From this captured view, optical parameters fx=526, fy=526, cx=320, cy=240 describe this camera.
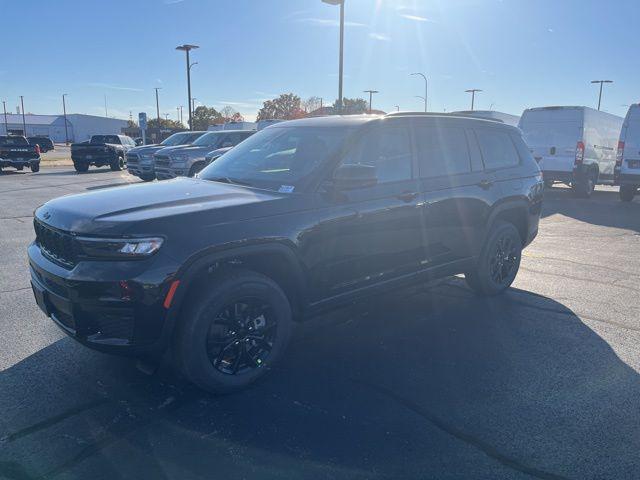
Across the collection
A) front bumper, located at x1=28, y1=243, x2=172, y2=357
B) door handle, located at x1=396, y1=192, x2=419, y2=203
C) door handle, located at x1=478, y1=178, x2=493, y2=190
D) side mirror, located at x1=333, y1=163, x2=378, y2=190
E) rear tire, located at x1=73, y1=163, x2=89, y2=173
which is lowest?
rear tire, located at x1=73, y1=163, x2=89, y2=173

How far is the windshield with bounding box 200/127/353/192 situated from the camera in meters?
4.12

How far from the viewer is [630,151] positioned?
1339 centimetres

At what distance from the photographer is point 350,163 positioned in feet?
13.8

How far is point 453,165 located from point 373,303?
1.62 m

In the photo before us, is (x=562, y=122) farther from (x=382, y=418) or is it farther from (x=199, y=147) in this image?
(x=382, y=418)

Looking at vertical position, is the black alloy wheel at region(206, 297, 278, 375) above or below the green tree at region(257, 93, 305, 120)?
below

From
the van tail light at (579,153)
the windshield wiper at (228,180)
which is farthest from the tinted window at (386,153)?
the van tail light at (579,153)

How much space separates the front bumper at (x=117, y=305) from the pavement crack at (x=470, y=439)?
1.53 meters

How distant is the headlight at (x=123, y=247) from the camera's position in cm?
310

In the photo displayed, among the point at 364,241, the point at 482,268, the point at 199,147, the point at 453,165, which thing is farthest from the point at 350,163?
the point at 199,147

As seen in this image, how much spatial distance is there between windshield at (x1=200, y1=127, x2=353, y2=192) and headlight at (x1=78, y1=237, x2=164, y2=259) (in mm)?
1157

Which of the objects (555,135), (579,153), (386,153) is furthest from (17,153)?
(386,153)

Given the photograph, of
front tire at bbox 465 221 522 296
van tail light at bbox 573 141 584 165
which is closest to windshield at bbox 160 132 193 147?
van tail light at bbox 573 141 584 165

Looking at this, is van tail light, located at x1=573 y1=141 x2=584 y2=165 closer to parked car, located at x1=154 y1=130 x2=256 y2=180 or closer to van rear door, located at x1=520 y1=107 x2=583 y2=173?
van rear door, located at x1=520 y1=107 x2=583 y2=173
